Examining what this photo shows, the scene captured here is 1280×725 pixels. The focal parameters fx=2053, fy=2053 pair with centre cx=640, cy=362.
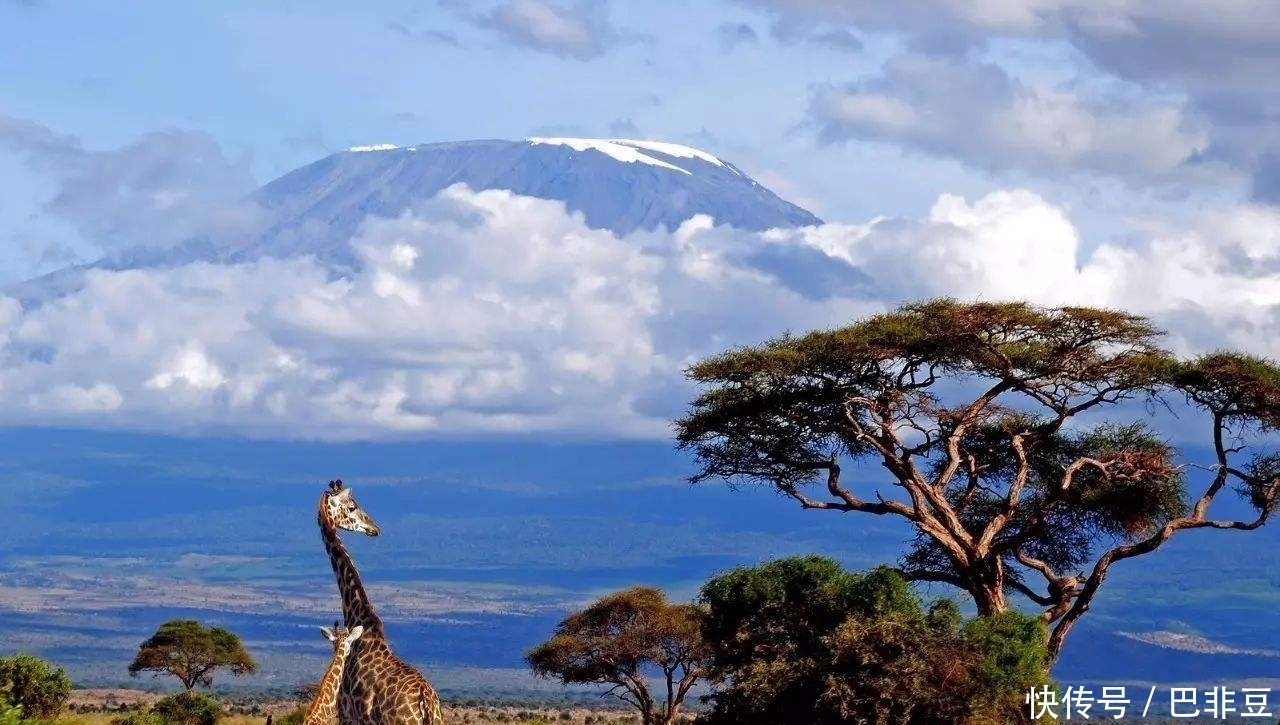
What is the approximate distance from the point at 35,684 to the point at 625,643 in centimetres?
1481

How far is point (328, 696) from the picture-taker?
77.6 feet

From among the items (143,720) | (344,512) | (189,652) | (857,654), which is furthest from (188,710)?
(344,512)

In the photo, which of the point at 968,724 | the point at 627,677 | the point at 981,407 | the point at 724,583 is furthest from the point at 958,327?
the point at 627,677

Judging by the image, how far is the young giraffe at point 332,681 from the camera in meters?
23.4

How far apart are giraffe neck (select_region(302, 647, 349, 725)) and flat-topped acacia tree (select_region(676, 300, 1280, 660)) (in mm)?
17929

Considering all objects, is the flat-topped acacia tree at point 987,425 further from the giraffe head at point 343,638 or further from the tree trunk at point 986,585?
→ the giraffe head at point 343,638

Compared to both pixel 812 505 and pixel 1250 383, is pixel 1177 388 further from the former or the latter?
pixel 812 505

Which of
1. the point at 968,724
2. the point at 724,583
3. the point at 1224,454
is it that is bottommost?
the point at 968,724

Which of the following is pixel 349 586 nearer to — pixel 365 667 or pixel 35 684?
pixel 365 667

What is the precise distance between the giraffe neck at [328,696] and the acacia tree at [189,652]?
43507 mm

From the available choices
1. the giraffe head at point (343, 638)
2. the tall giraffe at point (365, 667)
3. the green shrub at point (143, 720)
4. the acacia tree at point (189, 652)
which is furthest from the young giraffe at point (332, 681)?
the acacia tree at point (189, 652)

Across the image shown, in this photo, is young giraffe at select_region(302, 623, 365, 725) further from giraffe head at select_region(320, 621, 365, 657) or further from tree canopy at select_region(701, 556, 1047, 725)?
tree canopy at select_region(701, 556, 1047, 725)

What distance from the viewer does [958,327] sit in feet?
136

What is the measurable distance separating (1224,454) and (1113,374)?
9.22 ft
